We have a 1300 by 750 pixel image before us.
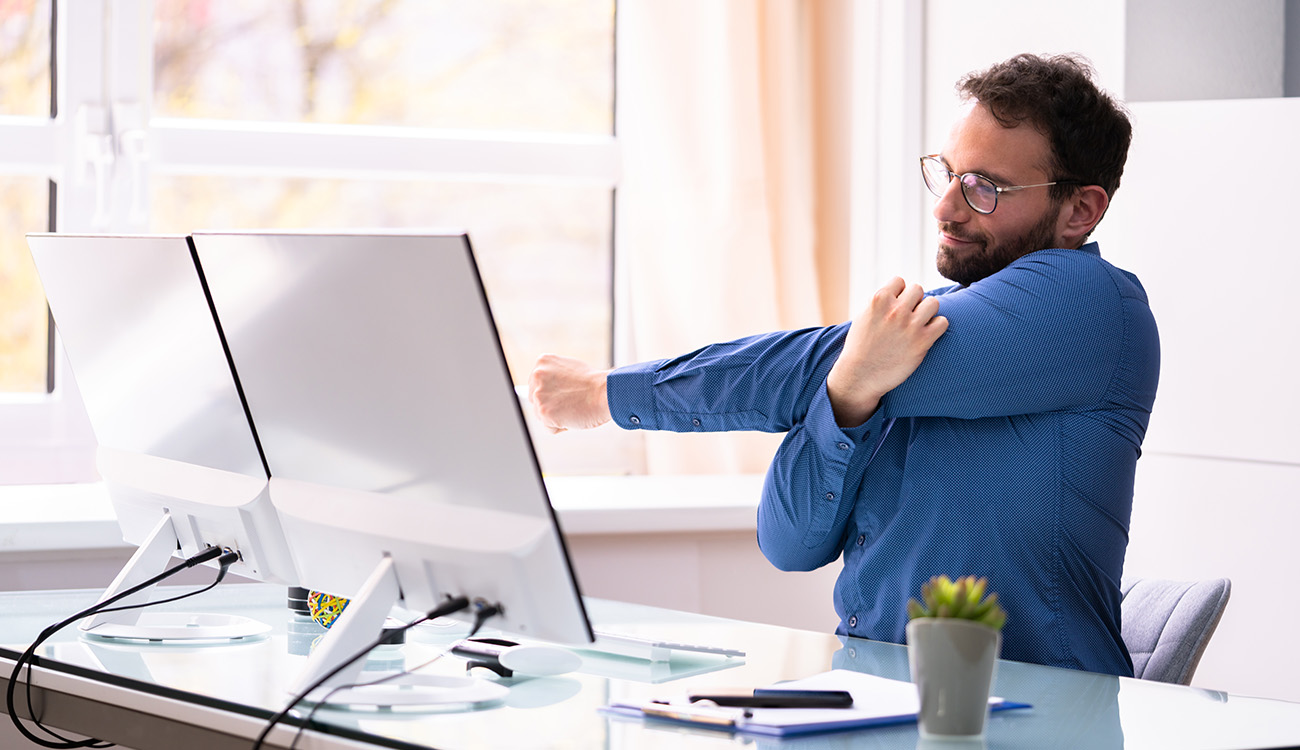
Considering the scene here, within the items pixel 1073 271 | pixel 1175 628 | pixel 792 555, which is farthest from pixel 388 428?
pixel 1175 628

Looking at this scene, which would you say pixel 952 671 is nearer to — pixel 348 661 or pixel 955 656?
pixel 955 656

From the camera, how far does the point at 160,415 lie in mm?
1564

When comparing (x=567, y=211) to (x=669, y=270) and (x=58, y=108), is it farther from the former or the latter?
(x=58, y=108)

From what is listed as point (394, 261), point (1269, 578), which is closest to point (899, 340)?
point (394, 261)

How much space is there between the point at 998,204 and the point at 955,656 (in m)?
0.81

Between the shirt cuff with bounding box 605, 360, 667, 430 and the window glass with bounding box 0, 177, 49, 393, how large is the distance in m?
1.77

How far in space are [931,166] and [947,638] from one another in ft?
2.92

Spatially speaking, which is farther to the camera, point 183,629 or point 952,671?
point 183,629

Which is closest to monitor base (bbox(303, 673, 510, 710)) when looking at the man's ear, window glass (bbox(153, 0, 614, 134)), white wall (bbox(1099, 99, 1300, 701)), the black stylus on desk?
the black stylus on desk

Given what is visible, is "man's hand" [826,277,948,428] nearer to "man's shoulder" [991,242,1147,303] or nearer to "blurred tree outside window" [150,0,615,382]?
"man's shoulder" [991,242,1147,303]

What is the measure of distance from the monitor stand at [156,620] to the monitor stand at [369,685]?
365mm

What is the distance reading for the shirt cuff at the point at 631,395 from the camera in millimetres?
1675

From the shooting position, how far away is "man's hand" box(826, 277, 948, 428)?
154 centimetres

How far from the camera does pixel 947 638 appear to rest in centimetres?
108
